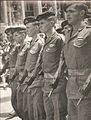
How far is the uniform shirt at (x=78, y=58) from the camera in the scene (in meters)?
4.59

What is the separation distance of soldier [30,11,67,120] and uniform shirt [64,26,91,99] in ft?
2.40

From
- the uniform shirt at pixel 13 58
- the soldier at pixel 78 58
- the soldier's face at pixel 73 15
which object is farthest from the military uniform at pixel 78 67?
the uniform shirt at pixel 13 58

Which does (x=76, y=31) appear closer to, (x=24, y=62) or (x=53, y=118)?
(x=53, y=118)

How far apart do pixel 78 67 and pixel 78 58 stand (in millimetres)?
115

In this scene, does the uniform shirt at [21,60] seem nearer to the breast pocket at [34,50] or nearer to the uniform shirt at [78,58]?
the breast pocket at [34,50]

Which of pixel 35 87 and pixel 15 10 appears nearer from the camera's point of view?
pixel 35 87

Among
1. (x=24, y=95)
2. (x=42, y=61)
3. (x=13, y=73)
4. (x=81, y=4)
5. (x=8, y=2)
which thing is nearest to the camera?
(x=81, y=4)

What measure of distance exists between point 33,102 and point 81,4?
2241 mm

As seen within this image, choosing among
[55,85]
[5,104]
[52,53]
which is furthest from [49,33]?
[5,104]

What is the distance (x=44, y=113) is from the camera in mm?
6434

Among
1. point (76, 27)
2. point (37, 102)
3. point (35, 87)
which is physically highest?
point (76, 27)

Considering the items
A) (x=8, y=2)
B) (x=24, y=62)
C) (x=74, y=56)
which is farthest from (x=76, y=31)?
(x=8, y=2)

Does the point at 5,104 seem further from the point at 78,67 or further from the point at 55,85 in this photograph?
the point at 78,67

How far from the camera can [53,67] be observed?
222 inches
